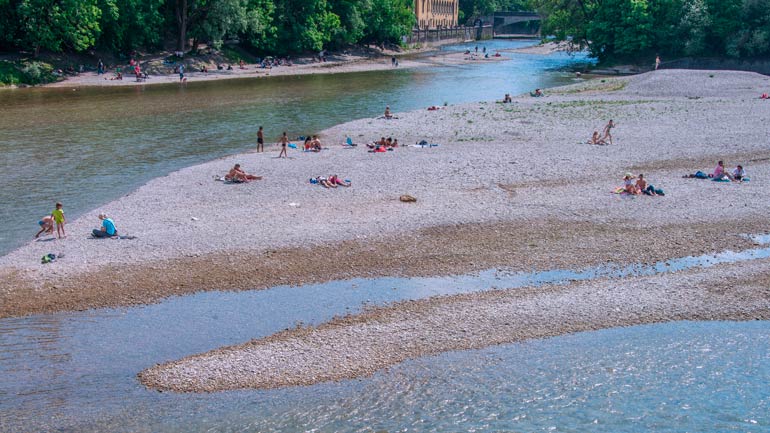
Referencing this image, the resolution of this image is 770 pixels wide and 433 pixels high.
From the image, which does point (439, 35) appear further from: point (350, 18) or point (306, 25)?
point (306, 25)

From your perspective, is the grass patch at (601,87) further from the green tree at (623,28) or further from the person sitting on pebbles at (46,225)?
the person sitting on pebbles at (46,225)

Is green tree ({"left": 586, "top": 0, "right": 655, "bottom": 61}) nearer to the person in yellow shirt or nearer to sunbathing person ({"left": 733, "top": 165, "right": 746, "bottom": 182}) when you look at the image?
sunbathing person ({"left": 733, "top": 165, "right": 746, "bottom": 182})

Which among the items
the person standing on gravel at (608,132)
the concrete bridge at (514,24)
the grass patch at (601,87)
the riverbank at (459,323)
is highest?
the concrete bridge at (514,24)

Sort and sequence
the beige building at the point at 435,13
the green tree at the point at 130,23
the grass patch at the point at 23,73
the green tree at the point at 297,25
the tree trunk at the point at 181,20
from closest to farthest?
the grass patch at the point at 23,73 < the green tree at the point at 130,23 < the tree trunk at the point at 181,20 < the green tree at the point at 297,25 < the beige building at the point at 435,13

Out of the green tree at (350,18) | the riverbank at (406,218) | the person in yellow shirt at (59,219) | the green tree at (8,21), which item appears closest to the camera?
the riverbank at (406,218)

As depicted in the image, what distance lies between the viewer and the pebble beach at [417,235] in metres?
17.5

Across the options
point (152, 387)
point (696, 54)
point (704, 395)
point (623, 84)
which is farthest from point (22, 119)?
point (696, 54)

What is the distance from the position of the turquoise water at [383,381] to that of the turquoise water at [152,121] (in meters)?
7.55

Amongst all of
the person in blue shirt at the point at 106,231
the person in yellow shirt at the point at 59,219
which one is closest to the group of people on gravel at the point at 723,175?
the person in blue shirt at the point at 106,231

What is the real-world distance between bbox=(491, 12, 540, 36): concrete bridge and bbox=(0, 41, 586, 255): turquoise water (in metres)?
101

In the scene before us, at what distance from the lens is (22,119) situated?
4569cm

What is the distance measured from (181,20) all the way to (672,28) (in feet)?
181

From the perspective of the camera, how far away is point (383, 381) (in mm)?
15055

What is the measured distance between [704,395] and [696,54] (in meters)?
76.8
